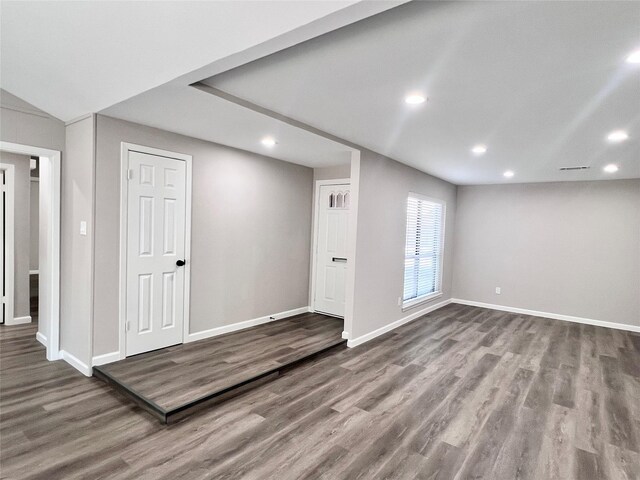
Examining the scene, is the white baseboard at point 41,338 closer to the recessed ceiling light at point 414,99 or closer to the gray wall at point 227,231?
the gray wall at point 227,231

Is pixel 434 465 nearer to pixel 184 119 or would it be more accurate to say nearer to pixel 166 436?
pixel 166 436

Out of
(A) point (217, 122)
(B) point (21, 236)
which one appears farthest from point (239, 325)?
(B) point (21, 236)

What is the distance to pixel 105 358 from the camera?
10.9 feet

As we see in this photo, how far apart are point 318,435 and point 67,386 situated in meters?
2.19

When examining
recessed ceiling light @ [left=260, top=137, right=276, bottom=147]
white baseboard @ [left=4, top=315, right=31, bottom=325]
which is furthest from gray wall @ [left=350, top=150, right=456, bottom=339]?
white baseboard @ [left=4, top=315, right=31, bottom=325]

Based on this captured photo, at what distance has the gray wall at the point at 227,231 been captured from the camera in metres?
3.28

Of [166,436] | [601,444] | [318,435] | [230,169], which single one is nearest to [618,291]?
[601,444]

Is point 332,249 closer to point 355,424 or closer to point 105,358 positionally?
point 355,424

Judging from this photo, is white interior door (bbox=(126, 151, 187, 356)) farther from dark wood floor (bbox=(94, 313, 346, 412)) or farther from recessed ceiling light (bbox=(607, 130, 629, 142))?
recessed ceiling light (bbox=(607, 130, 629, 142))

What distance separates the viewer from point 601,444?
253 centimetres

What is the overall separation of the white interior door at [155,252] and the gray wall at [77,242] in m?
0.33

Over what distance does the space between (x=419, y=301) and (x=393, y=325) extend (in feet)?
3.35

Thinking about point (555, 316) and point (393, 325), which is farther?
point (555, 316)

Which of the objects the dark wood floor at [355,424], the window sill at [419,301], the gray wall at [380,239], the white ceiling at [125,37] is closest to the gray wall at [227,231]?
the white ceiling at [125,37]
